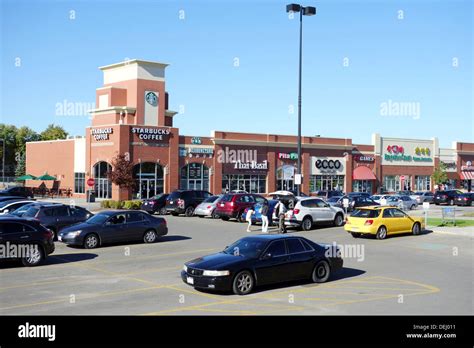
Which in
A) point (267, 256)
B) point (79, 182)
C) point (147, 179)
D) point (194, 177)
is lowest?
point (267, 256)

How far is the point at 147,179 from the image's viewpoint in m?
53.6

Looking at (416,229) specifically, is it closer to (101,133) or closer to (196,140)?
(196,140)

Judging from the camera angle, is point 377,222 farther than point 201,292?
Yes

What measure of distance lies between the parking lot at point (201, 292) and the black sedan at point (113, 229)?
370 mm

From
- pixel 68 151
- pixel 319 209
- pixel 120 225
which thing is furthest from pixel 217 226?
pixel 68 151

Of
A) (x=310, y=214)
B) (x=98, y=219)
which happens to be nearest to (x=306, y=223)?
(x=310, y=214)

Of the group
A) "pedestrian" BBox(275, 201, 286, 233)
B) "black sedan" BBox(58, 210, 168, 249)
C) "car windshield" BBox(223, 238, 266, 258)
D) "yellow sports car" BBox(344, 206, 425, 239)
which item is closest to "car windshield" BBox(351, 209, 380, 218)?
"yellow sports car" BBox(344, 206, 425, 239)

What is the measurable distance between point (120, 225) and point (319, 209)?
10878 mm

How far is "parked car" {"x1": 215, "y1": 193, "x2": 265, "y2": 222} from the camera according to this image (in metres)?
32.0

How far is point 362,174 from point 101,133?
32.4m

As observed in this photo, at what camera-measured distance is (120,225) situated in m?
21.9

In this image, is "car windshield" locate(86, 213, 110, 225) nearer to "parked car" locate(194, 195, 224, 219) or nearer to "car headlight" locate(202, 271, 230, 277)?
"car headlight" locate(202, 271, 230, 277)

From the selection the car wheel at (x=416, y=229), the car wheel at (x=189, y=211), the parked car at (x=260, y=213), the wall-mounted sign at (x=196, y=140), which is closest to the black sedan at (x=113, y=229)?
the parked car at (x=260, y=213)

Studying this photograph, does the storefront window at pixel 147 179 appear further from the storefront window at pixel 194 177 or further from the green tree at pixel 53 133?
the green tree at pixel 53 133
